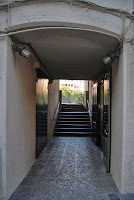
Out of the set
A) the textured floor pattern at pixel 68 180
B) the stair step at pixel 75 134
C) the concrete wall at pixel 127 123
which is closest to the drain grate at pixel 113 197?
the textured floor pattern at pixel 68 180

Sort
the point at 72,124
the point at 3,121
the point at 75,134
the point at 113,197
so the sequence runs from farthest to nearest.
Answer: the point at 72,124, the point at 75,134, the point at 113,197, the point at 3,121

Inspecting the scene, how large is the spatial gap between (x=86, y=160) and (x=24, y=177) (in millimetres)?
2038

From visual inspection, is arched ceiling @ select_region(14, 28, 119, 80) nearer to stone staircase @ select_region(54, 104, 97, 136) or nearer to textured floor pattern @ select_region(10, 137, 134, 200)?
textured floor pattern @ select_region(10, 137, 134, 200)

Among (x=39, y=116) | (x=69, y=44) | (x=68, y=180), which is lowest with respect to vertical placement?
(x=68, y=180)

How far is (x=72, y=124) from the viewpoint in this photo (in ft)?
33.8

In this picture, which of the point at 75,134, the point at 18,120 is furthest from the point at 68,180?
the point at 75,134

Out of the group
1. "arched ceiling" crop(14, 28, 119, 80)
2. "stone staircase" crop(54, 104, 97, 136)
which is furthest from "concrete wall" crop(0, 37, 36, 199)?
"stone staircase" crop(54, 104, 97, 136)

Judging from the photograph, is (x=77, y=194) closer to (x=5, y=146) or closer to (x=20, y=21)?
(x=5, y=146)

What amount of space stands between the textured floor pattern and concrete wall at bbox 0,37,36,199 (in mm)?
288

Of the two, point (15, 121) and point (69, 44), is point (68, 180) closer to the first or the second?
point (15, 121)

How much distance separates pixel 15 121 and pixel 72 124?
23.3ft

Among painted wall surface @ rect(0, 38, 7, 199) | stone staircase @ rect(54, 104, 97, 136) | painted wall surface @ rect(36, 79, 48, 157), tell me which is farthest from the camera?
stone staircase @ rect(54, 104, 97, 136)

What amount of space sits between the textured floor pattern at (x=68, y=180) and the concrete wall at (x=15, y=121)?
0.29 meters

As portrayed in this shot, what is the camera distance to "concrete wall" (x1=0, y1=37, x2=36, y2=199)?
295cm
